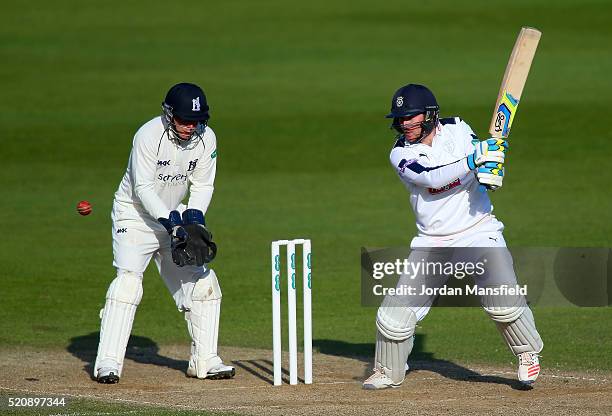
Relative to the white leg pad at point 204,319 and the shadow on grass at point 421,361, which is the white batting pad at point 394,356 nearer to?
the shadow on grass at point 421,361

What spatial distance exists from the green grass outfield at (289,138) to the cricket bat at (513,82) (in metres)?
2.06

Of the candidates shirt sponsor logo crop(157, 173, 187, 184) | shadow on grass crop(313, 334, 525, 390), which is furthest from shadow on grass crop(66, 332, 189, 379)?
shirt sponsor logo crop(157, 173, 187, 184)

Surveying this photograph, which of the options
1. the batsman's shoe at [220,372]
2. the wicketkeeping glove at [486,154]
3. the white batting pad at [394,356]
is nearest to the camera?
the wicketkeeping glove at [486,154]

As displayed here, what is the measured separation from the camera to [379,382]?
814 cm

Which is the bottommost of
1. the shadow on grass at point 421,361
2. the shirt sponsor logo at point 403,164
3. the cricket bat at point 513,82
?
the shadow on grass at point 421,361

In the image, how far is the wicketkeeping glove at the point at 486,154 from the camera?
25.2 feet

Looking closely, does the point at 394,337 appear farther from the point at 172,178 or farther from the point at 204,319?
the point at 172,178

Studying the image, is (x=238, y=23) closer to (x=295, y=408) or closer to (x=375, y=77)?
(x=375, y=77)

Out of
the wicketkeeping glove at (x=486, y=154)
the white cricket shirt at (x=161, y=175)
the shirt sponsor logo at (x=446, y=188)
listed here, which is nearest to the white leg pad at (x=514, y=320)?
the shirt sponsor logo at (x=446, y=188)

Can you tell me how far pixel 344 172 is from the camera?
19.8 m

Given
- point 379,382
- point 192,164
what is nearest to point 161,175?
point 192,164

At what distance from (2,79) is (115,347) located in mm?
20645

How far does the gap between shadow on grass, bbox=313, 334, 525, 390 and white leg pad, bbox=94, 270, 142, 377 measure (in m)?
1.72

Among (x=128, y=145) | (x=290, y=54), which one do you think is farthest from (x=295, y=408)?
(x=290, y=54)
